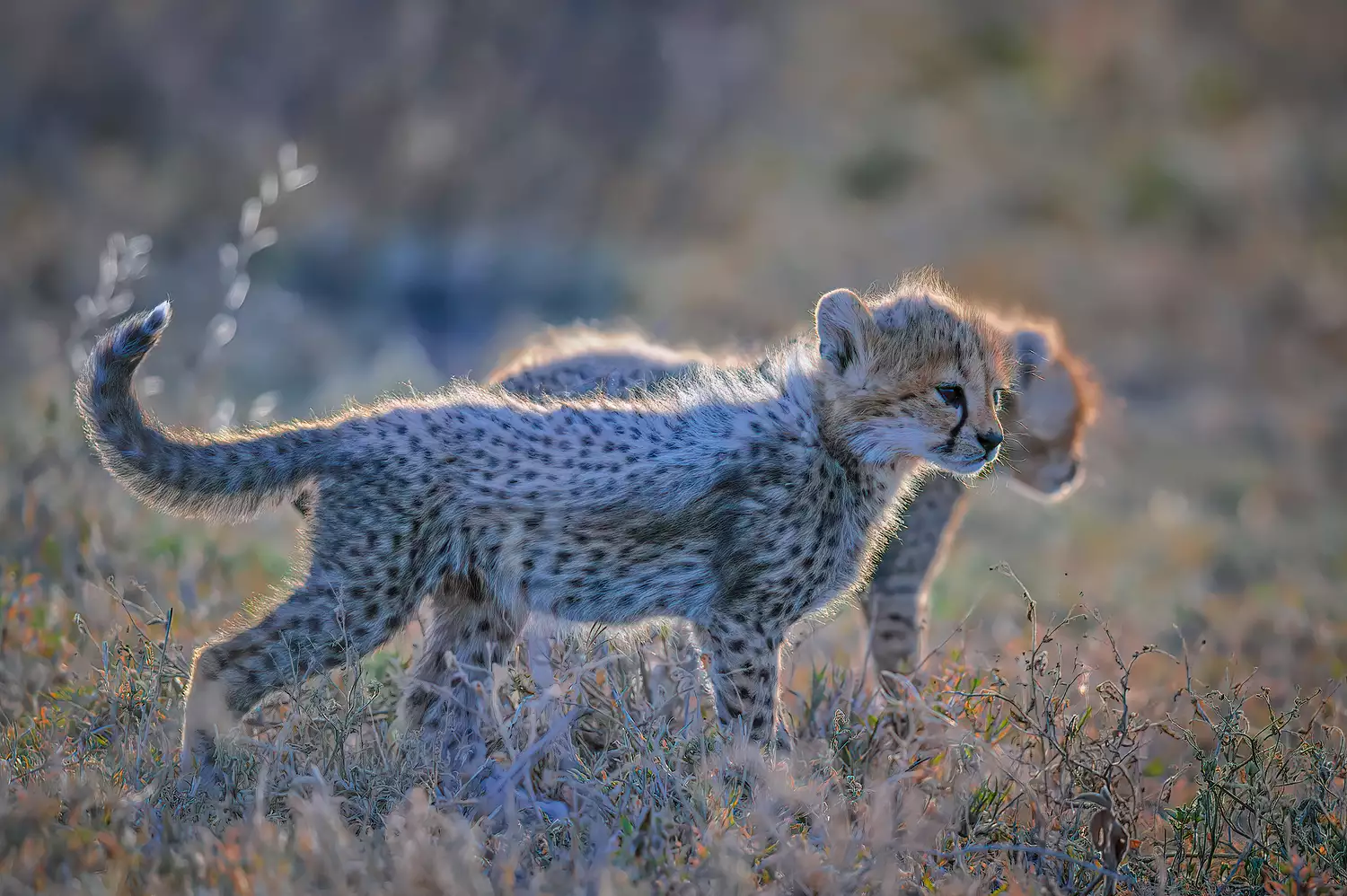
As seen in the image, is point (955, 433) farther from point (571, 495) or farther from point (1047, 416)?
point (1047, 416)

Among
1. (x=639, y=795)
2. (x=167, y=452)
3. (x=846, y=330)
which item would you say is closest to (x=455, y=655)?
(x=639, y=795)

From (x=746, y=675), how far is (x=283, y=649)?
1.26 m

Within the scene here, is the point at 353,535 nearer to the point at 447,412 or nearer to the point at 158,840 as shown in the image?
the point at 447,412

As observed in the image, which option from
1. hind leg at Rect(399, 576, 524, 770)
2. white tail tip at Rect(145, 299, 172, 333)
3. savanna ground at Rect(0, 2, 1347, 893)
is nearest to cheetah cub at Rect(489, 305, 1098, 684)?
savanna ground at Rect(0, 2, 1347, 893)

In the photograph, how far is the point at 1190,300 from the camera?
1438 centimetres

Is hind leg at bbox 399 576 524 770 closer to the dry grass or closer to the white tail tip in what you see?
the dry grass

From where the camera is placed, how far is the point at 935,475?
200 inches

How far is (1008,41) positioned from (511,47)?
10.2 metres

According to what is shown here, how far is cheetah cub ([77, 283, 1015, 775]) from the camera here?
3.61 meters

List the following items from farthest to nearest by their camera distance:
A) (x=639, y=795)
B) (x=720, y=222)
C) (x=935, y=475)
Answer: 1. (x=720, y=222)
2. (x=935, y=475)
3. (x=639, y=795)

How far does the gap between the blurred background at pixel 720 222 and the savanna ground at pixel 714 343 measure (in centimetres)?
6

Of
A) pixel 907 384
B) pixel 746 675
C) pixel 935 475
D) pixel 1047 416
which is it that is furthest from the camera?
pixel 1047 416

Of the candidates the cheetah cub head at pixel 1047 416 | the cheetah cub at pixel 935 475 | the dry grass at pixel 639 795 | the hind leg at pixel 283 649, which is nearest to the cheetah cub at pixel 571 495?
the hind leg at pixel 283 649

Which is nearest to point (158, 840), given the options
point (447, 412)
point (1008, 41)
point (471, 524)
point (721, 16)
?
point (471, 524)
